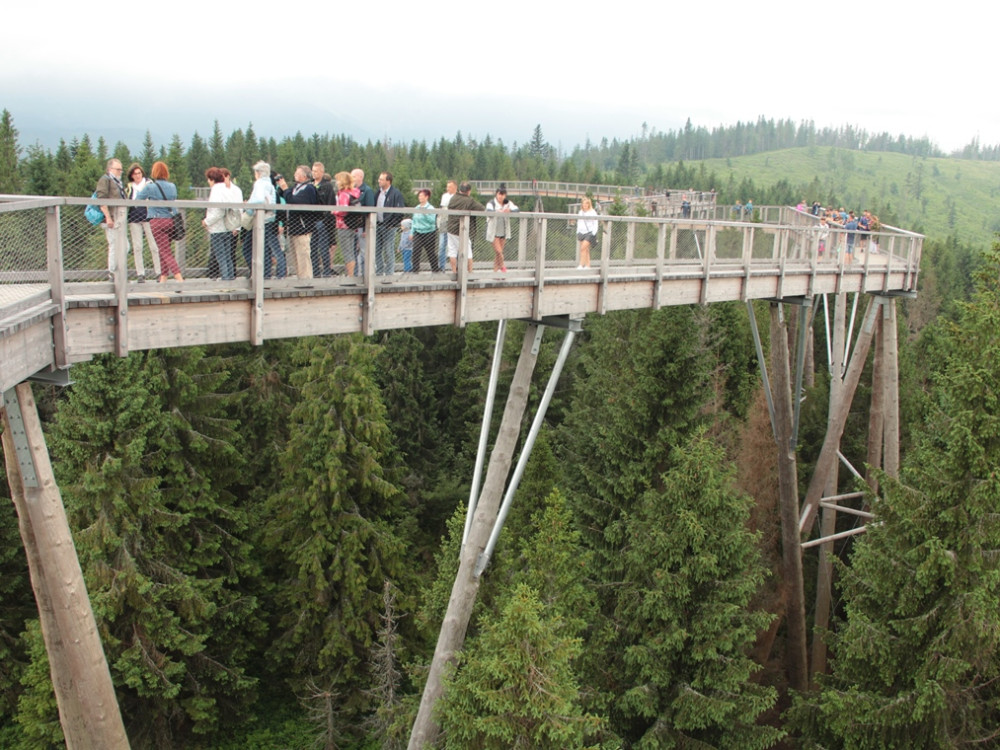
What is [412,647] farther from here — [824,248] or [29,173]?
[29,173]

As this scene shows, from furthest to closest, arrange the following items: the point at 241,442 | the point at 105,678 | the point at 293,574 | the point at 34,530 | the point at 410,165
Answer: the point at 410,165 < the point at 241,442 < the point at 293,574 < the point at 105,678 < the point at 34,530

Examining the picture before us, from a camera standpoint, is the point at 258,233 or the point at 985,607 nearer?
the point at 258,233

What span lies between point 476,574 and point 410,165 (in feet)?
308

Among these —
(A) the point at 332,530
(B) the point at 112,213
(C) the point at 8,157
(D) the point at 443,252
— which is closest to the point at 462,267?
(D) the point at 443,252

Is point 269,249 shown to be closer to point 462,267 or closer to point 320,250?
point 320,250

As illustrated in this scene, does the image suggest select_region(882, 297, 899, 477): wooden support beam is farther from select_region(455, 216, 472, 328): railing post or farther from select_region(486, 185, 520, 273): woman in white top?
select_region(455, 216, 472, 328): railing post

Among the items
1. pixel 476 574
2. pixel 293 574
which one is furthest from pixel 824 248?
pixel 293 574

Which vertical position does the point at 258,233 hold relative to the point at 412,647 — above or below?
above

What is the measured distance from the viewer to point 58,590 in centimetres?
649

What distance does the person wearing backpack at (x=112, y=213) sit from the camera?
6.54 m

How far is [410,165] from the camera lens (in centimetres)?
9975

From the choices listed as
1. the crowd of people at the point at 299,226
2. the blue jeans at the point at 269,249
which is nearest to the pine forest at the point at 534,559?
the crowd of people at the point at 299,226

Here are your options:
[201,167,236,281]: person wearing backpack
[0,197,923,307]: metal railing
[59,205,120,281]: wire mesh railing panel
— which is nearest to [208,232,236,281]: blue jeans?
[201,167,236,281]: person wearing backpack

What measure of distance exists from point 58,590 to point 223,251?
10.5 ft
